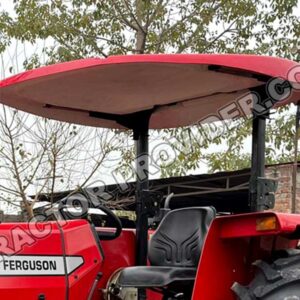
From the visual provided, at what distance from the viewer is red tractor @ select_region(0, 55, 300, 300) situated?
2809 mm

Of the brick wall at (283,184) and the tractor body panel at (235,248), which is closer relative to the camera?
the tractor body panel at (235,248)

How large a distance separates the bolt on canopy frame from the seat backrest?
131mm

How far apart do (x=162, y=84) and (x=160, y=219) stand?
3.35 feet

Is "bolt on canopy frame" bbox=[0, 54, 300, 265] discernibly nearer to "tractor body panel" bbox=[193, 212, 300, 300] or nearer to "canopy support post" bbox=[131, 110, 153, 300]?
"canopy support post" bbox=[131, 110, 153, 300]

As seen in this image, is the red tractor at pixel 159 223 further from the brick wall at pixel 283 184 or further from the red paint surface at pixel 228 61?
the brick wall at pixel 283 184

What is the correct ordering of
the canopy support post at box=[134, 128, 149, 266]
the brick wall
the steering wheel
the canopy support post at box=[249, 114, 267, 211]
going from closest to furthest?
the canopy support post at box=[249, 114, 267, 211], the steering wheel, the canopy support post at box=[134, 128, 149, 266], the brick wall

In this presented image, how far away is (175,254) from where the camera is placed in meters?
3.55

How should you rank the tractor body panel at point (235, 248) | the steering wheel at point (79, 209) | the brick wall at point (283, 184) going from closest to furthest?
the tractor body panel at point (235, 248) → the steering wheel at point (79, 209) → the brick wall at point (283, 184)

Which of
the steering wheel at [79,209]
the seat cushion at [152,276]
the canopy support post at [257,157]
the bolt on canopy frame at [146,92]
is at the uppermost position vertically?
the bolt on canopy frame at [146,92]

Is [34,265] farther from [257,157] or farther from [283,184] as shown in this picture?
[283,184]

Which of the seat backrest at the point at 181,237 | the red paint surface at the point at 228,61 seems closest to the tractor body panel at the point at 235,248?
the seat backrest at the point at 181,237

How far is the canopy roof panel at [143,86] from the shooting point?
281cm

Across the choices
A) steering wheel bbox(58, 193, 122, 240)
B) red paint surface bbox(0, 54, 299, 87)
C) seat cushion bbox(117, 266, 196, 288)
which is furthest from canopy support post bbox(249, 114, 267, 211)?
steering wheel bbox(58, 193, 122, 240)

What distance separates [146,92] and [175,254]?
38.0 inches
